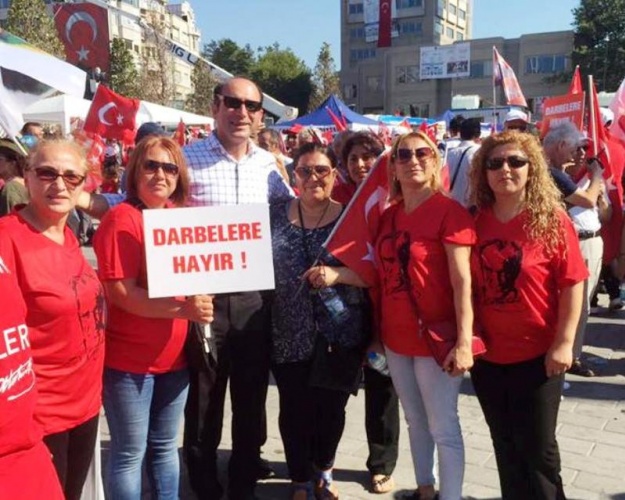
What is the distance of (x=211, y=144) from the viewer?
3.38 meters

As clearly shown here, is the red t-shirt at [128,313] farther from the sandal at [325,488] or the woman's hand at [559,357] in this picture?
the woman's hand at [559,357]

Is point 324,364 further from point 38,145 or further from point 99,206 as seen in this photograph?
point 38,145

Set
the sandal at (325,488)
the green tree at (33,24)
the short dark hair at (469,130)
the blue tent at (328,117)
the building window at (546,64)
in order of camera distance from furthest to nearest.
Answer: the building window at (546,64), the green tree at (33,24), the blue tent at (328,117), the short dark hair at (469,130), the sandal at (325,488)

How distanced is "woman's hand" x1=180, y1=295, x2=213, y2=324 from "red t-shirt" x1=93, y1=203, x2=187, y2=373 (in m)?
0.15

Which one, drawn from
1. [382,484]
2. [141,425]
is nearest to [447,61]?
[382,484]

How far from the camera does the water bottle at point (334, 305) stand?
122 inches

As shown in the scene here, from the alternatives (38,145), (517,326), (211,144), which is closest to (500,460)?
(517,326)

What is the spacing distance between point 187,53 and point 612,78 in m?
48.7

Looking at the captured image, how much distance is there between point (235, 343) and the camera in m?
3.15

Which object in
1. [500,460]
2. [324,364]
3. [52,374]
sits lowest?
[500,460]

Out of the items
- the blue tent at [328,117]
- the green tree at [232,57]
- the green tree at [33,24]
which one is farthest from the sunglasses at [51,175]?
the green tree at [232,57]

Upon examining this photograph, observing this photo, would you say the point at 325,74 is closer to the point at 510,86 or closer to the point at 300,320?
the point at 510,86

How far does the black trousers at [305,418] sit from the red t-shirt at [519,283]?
3.26 feet

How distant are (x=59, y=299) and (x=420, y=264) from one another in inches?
57.9
